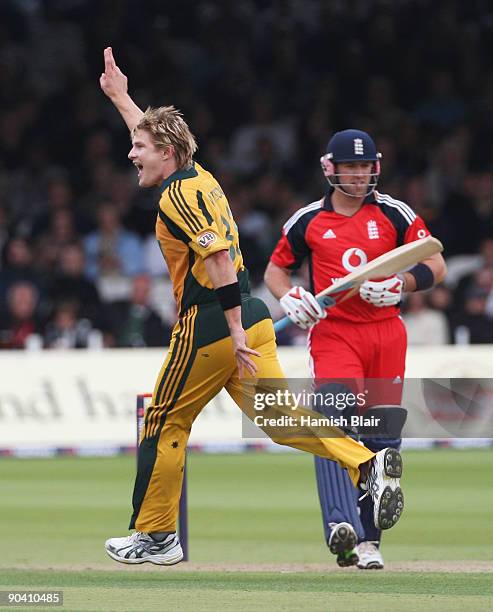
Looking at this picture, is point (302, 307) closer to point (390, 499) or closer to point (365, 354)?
point (365, 354)

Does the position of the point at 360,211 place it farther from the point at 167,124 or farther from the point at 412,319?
the point at 412,319

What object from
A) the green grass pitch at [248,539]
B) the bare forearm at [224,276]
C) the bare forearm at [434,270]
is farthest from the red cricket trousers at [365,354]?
the bare forearm at [224,276]

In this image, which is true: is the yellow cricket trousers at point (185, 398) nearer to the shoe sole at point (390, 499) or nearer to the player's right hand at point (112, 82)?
the shoe sole at point (390, 499)

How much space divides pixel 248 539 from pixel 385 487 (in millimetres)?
2520

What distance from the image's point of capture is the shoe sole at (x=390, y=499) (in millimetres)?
6180

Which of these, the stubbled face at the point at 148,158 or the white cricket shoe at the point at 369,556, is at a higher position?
the stubbled face at the point at 148,158

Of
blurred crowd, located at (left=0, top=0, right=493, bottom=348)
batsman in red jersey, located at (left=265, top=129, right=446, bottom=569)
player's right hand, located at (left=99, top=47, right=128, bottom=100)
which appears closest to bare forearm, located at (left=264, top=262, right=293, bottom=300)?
batsman in red jersey, located at (left=265, top=129, right=446, bottom=569)

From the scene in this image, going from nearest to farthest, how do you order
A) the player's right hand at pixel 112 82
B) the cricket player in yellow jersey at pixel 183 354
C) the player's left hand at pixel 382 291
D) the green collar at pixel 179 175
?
the cricket player in yellow jersey at pixel 183 354
the green collar at pixel 179 175
the player's left hand at pixel 382 291
the player's right hand at pixel 112 82

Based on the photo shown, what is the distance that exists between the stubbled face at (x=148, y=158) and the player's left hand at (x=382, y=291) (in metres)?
1.23

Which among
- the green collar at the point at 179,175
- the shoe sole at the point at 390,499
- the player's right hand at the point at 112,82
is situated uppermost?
the player's right hand at the point at 112,82

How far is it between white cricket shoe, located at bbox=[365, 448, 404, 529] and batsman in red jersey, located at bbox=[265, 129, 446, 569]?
91cm

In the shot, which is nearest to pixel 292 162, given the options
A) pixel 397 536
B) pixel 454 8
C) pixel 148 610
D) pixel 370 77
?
pixel 370 77

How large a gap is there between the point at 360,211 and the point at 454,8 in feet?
37.8

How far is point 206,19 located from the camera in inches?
730
